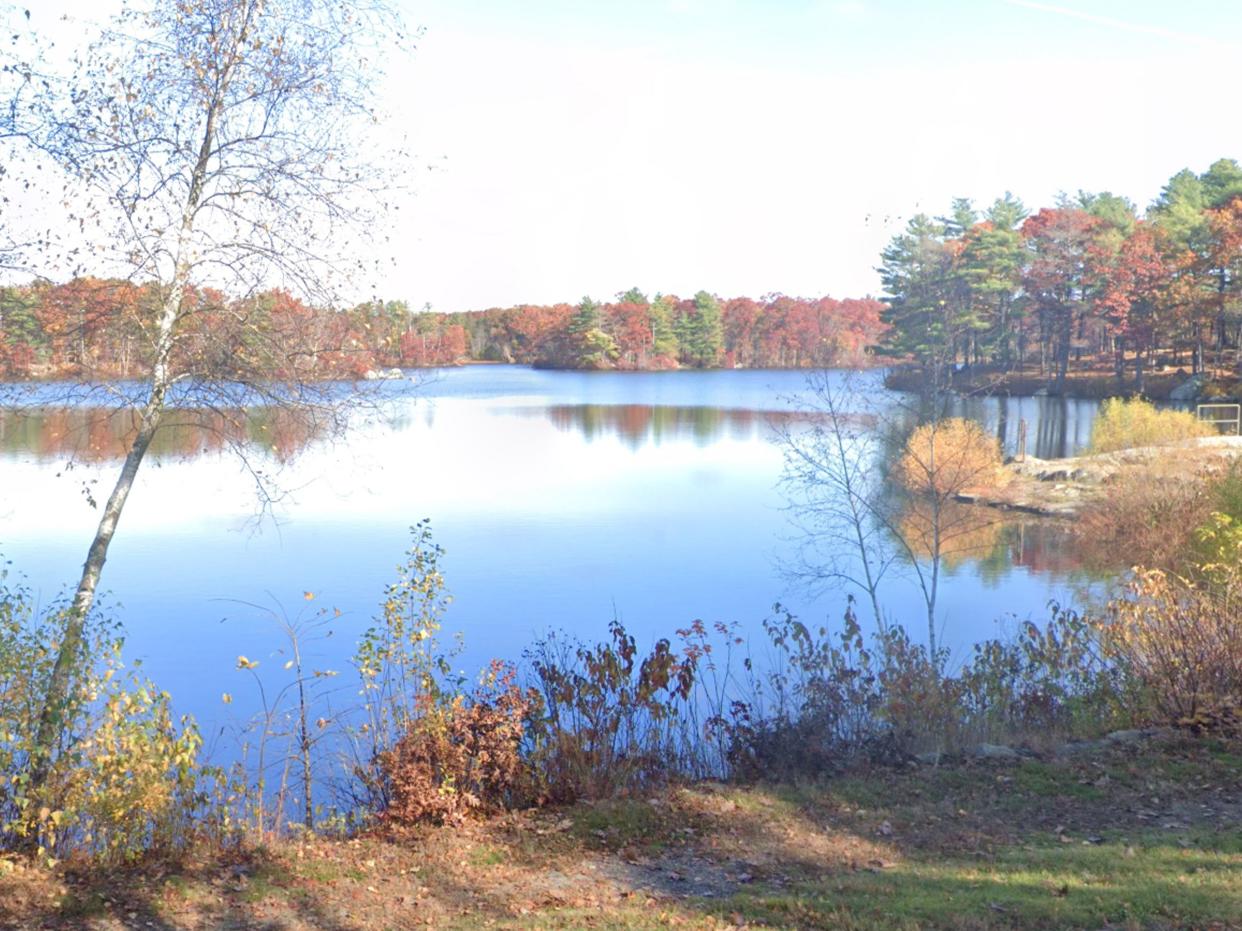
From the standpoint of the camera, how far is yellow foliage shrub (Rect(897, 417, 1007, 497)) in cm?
2147

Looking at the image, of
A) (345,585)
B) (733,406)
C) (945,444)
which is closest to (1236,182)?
(733,406)

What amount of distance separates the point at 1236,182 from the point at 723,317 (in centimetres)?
5609

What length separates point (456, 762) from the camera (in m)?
7.25

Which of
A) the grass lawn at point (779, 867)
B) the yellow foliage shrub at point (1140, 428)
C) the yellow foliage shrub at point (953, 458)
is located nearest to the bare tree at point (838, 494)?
the yellow foliage shrub at point (953, 458)

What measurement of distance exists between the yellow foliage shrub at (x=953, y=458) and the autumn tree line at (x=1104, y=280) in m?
11.7

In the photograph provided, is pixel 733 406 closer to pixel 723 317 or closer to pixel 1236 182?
pixel 1236 182

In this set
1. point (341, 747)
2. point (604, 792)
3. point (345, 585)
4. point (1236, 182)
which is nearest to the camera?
point (604, 792)

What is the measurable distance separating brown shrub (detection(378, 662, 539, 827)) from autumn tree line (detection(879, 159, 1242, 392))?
116 feet

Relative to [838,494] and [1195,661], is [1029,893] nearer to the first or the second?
[1195,661]

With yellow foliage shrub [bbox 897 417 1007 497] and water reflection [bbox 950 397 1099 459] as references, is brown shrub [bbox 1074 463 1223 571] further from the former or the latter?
water reflection [bbox 950 397 1099 459]

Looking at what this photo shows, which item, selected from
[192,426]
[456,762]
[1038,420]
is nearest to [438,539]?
[192,426]

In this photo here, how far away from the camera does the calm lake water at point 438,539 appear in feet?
45.1

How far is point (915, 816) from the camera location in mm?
7156

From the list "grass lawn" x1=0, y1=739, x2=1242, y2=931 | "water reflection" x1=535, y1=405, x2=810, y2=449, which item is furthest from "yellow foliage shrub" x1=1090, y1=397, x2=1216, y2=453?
"grass lawn" x1=0, y1=739, x2=1242, y2=931
